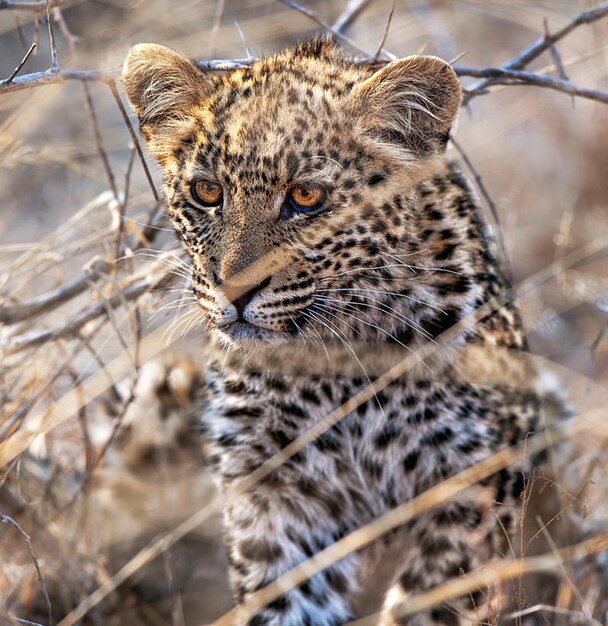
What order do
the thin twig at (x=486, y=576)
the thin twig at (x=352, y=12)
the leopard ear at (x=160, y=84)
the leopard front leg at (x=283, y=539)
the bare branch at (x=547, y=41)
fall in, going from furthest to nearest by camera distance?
the thin twig at (x=352, y=12)
the bare branch at (x=547, y=41)
the leopard front leg at (x=283, y=539)
the leopard ear at (x=160, y=84)
the thin twig at (x=486, y=576)

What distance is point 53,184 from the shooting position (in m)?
7.24

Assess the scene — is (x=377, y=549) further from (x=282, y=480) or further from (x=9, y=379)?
(x=9, y=379)

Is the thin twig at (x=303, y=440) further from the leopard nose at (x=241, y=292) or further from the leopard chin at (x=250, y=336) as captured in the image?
the leopard nose at (x=241, y=292)

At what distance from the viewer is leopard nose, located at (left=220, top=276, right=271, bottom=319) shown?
3.08 metres

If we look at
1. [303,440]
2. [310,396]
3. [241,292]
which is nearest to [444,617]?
[303,440]

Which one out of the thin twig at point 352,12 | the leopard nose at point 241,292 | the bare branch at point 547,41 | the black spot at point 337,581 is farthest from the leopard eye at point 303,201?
the thin twig at point 352,12

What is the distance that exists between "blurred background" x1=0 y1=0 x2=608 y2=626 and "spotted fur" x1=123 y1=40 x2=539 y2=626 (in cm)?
30

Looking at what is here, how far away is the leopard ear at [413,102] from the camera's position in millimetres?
3195

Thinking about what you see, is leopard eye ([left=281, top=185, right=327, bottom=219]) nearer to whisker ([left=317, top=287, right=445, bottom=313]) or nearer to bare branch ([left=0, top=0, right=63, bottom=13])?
whisker ([left=317, top=287, right=445, bottom=313])

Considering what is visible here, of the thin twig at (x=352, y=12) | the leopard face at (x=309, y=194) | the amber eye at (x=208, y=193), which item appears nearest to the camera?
the leopard face at (x=309, y=194)

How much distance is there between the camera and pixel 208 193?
335cm

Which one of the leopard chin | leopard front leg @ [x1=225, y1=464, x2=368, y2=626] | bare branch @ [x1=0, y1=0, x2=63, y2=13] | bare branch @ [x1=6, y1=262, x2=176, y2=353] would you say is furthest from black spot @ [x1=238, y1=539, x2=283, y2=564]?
bare branch @ [x1=0, y1=0, x2=63, y2=13]

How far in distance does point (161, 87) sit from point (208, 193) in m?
0.56

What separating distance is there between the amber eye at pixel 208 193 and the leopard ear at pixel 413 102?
540 mm
